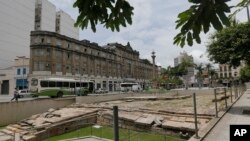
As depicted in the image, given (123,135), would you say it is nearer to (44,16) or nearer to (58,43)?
(58,43)

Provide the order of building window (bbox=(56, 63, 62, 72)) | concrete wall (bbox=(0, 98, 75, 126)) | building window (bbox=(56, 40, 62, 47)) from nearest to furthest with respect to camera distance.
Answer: concrete wall (bbox=(0, 98, 75, 126)) → building window (bbox=(56, 63, 62, 72)) → building window (bbox=(56, 40, 62, 47))

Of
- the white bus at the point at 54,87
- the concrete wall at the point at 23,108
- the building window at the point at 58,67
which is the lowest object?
the concrete wall at the point at 23,108

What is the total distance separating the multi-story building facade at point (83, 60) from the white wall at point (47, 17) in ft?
34.3

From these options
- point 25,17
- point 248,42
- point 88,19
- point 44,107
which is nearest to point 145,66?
point 25,17

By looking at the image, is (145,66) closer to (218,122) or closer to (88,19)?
(218,122)

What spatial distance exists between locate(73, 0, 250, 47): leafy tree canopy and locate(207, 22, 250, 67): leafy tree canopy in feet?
40.0

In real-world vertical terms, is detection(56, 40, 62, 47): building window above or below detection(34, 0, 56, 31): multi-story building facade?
below

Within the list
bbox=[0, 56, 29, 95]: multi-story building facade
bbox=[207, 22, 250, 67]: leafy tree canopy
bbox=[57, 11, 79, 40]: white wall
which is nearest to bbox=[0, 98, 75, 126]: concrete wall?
bbox=[207, 22, 250, 67]: leafy tree canopy

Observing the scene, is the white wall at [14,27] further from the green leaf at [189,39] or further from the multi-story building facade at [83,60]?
the green leaf at [189,39]

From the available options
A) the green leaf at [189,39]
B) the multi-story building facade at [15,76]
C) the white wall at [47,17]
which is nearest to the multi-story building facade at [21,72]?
the multi-story building facade at [15,76]

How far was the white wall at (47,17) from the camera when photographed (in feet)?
214

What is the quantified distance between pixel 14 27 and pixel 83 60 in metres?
17.3

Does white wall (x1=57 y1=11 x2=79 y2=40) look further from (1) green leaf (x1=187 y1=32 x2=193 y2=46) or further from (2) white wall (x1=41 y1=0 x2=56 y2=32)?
(1) green leaf (x1=187 y1=32 x2=193 y2=46)

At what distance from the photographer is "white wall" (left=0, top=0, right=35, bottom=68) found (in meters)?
55.8
